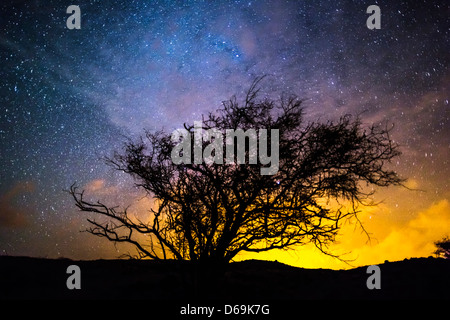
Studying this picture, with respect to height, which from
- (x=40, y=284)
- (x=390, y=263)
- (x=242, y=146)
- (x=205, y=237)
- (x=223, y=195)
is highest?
(x=242, y=146)

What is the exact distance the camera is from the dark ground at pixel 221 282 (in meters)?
9.25

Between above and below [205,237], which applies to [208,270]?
below

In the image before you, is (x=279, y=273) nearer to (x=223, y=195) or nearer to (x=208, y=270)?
(x=208, y=270)

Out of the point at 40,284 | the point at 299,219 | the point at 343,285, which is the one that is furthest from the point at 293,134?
the point at 40,284

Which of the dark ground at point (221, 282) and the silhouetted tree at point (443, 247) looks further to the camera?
the silhouetted tree at point (443, 247)

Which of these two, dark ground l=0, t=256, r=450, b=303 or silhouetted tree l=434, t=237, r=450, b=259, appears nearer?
dark ground l=0, t=256, r=450, b=303

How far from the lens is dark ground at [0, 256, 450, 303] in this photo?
364 inches

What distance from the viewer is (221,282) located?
10.6 m

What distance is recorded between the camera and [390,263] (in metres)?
11.8

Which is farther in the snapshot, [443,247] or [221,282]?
[443,247]
